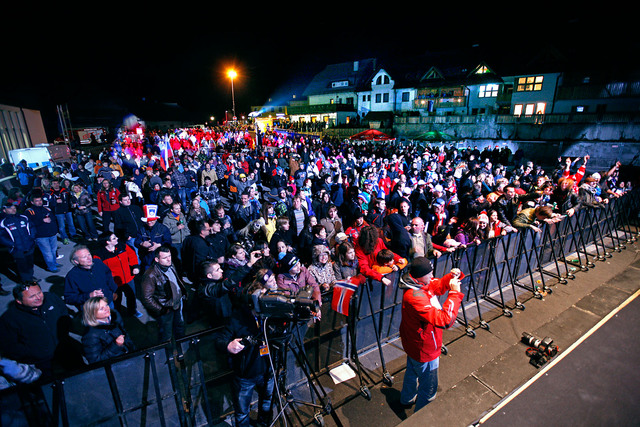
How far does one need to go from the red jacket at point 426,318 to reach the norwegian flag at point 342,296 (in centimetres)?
77

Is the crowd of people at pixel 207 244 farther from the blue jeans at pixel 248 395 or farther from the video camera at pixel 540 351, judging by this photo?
the video camera at pixel 540 351

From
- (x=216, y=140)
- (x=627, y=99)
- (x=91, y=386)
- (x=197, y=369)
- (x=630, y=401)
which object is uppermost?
(x=627, y=99)

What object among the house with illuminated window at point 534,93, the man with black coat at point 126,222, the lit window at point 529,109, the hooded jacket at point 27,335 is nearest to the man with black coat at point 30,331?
the hooded jacket at point 27,335

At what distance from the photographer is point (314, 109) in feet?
148

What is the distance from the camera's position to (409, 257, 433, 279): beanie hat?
10.3ft

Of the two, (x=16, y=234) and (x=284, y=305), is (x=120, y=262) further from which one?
(x=284, y=305)

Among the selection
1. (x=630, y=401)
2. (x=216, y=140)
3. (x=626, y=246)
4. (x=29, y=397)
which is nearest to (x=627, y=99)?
(x=626, y=246)

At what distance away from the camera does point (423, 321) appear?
127 inches

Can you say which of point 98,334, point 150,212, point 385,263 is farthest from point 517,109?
point 98,334

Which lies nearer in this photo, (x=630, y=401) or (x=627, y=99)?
(x=630, y=401)

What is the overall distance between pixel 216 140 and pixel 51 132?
711 inches

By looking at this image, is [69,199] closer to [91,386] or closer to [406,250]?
[91,386]

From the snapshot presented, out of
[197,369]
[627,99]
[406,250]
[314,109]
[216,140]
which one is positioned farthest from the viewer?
[314,109]

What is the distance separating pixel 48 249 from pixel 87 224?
2.00 metres
